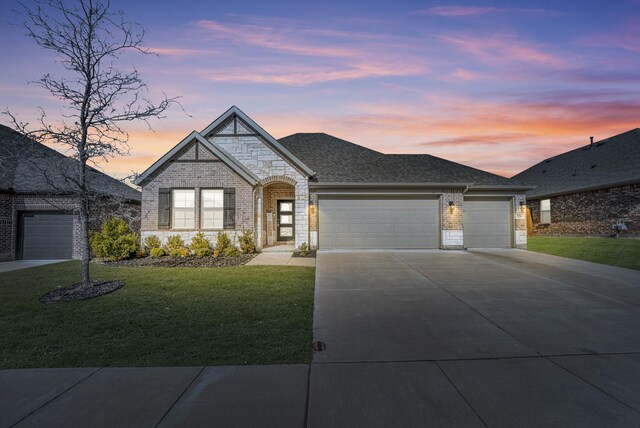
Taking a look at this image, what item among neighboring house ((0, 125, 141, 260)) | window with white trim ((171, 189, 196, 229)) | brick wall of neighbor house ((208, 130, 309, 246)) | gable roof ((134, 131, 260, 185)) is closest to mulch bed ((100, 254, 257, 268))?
window with white trim ((171, 189, 196, 229))

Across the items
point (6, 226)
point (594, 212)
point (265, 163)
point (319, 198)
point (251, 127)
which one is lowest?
point (6, 226)

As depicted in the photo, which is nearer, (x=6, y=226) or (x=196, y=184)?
(x=6, y=226)

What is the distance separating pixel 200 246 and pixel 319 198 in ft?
18.4

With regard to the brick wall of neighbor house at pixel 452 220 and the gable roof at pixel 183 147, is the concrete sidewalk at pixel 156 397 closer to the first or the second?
the gable roof at pixel 183 147

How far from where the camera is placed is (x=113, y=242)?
39.1ft

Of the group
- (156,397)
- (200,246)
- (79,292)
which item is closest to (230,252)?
(200,246)

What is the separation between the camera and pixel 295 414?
279 centimetres

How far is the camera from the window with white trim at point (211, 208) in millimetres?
13516

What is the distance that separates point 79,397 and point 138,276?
6600mm

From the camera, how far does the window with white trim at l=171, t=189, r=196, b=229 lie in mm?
13484

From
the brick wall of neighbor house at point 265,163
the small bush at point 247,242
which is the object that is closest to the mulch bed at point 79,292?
the small bush at point 247,242

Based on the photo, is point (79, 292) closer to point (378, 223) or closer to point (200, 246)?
point (200, 246)

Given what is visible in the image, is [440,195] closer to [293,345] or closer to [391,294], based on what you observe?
[391,294]

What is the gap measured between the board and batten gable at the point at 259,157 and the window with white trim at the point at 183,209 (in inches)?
112
